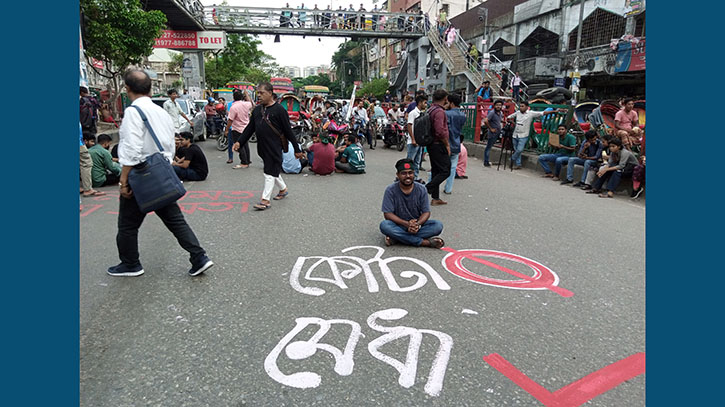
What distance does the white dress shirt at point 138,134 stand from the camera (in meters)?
3.64

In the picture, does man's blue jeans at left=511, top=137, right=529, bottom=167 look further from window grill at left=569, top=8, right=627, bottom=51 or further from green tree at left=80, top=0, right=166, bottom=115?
green tree at left=80, top=0, right=166, bottom=115

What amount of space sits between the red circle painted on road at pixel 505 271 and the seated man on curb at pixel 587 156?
5.37 metres

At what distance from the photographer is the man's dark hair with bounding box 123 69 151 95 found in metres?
3.74

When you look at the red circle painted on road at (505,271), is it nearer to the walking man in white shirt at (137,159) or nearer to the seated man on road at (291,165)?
the walking man in white shirt at (137,159)

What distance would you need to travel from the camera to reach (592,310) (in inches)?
144

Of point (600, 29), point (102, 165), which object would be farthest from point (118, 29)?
point (600, 29)

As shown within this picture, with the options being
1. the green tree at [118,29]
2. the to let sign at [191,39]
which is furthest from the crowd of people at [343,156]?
the to let sign at [191,39]

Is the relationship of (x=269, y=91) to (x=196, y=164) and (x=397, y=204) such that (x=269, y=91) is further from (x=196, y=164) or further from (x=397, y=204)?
(x=196, y=164)

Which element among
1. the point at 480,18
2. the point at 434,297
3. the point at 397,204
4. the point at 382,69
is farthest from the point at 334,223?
the point at 382,69

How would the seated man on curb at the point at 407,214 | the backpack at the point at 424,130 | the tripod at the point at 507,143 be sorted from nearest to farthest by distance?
the seated man on curb at the point at 407,214 → the backpack at the point at 424,130 → the tripod at the point at 507,143

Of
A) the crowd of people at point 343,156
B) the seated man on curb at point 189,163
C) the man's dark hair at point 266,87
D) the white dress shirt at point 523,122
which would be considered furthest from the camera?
the white dress shirt at point 523,122

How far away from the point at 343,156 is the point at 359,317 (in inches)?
293

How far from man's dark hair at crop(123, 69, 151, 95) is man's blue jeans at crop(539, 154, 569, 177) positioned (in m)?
8.96

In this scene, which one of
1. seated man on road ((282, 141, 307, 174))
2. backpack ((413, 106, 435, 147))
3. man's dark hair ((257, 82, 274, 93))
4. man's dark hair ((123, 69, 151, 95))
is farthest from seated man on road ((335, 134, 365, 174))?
man's dark hair ((123, 69, 151, 95))
